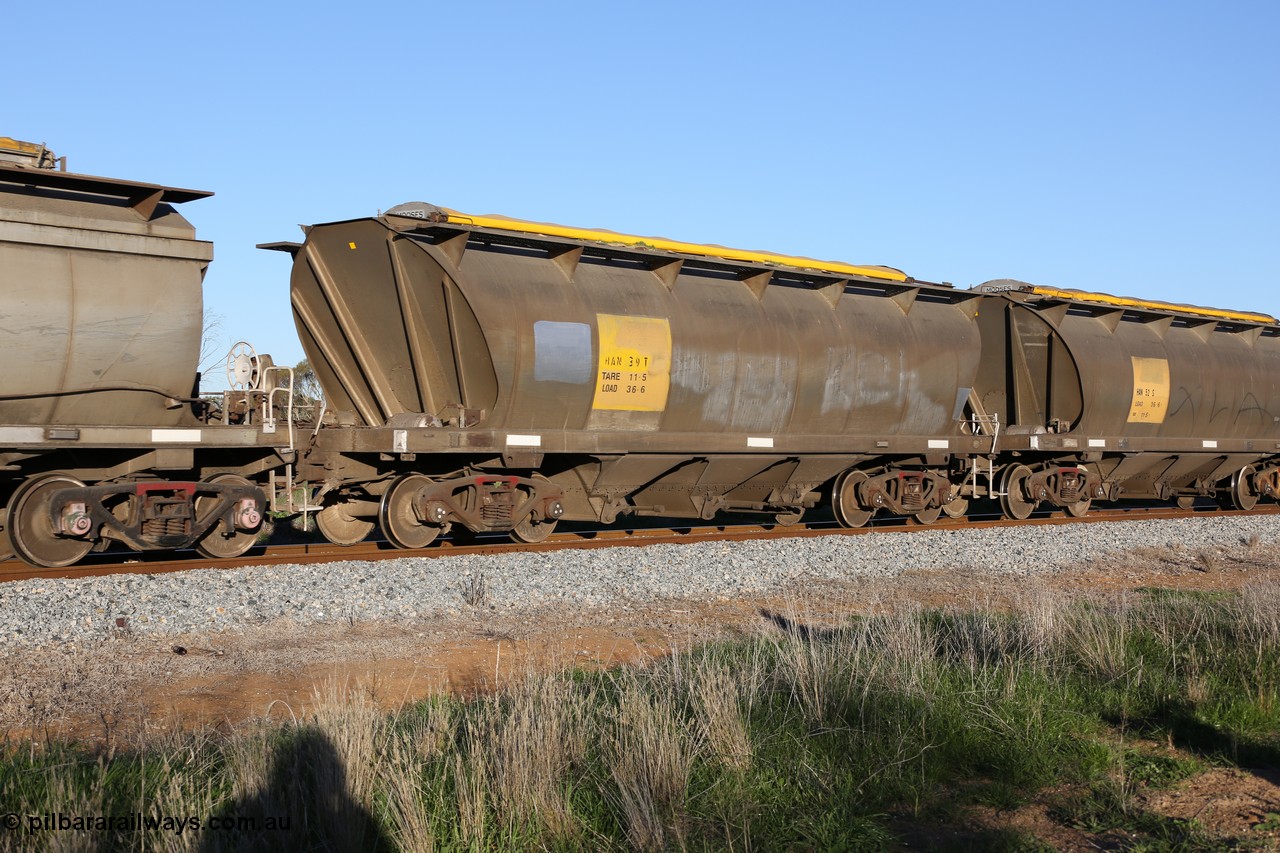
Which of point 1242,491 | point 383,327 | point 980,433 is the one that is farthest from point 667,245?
point 1242,491

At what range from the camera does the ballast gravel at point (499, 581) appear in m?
8.82

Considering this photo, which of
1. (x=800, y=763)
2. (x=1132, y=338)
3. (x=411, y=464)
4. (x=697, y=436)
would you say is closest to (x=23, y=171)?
(x=411, y=464)

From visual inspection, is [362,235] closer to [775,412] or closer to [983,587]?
[775,412]

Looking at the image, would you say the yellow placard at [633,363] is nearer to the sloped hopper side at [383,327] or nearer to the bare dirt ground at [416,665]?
the sloped hopper side at [383,327]

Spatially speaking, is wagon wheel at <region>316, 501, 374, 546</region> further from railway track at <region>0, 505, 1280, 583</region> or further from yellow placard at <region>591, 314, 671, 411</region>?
yellow placard at <region>591, 314, 671, 411</region>

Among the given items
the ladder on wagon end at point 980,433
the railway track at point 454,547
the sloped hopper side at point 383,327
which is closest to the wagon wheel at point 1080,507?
the railway track at point 454,547

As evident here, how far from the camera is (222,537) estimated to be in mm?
11773

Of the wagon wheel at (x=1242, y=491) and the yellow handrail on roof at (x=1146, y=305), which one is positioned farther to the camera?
the wagon wheel at (x=1242, y=491)

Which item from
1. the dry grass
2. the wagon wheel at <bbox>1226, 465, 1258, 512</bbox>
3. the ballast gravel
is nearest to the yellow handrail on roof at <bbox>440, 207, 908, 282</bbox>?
the ballast gravel

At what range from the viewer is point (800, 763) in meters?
5.68

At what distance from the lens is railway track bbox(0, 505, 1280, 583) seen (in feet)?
35.1

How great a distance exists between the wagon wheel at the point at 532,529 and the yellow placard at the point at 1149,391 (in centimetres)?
1158

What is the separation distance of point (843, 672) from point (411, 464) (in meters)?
7.06

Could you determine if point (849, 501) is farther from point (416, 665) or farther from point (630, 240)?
point (416, 665)
